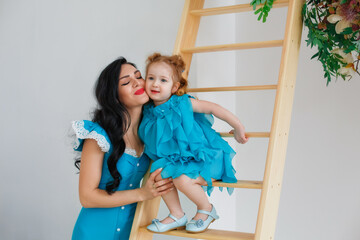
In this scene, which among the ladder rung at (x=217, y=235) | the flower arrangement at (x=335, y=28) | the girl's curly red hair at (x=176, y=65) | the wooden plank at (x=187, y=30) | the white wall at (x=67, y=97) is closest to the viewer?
the ladder rung at (x=217, y=235)

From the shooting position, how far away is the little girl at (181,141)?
6.80ft

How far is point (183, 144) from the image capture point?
2.09m

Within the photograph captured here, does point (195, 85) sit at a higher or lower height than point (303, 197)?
higher

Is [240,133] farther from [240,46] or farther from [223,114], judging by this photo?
[240,46]

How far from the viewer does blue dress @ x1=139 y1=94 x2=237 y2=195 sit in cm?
208

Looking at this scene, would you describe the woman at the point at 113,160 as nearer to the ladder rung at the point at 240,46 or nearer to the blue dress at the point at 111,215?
the blue dress at the point at 111,215

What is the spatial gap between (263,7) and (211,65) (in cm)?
116

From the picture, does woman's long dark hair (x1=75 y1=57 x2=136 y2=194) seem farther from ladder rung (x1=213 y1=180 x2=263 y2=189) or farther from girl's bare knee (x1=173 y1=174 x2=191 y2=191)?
ladder rung (x1=213 y1=180 x2=263 y2=189)

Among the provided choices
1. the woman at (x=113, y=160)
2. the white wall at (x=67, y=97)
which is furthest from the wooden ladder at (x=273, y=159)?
the white wall at (x=67, y=97)

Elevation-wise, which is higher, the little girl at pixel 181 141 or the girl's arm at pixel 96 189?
the little girl at pixel 181 141

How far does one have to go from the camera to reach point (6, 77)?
3.38 m

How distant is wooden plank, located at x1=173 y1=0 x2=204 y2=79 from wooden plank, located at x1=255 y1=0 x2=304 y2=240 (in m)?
0.59

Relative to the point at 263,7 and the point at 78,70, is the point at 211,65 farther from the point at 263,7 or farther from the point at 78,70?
the point at 263,7

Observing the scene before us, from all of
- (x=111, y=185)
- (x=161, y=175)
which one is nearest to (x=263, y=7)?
(x=161, y=175)
